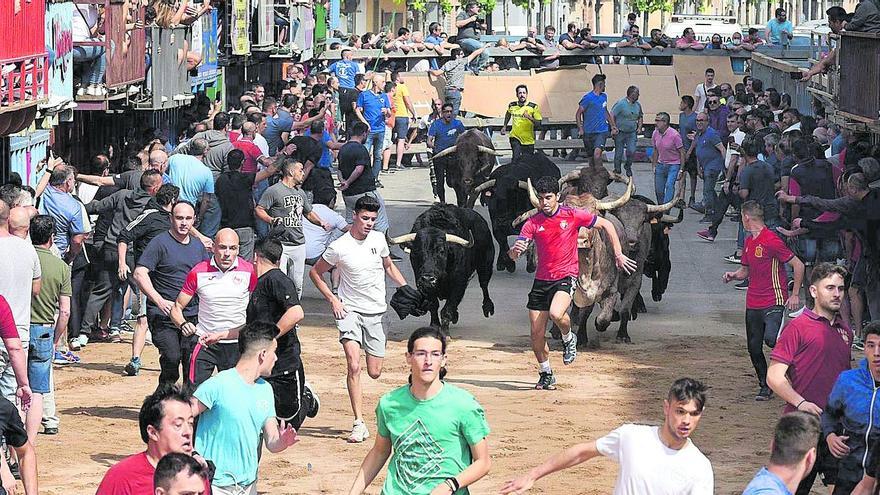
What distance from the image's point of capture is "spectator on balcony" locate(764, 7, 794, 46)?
39.0m

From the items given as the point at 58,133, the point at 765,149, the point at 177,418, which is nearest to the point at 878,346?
the point at 177,418

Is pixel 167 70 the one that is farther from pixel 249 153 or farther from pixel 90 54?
pixel 249 153

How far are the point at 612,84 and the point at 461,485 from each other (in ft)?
97.2

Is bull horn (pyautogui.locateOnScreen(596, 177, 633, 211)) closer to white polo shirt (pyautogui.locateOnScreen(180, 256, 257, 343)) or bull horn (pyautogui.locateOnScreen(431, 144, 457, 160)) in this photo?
white polo shirt (pyautogui.locateOnScreen(180, 256, 257, 343))

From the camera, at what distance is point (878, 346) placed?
759 centimetres

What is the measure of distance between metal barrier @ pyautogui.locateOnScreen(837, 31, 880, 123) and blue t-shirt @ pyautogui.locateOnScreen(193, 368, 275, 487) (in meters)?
10.1

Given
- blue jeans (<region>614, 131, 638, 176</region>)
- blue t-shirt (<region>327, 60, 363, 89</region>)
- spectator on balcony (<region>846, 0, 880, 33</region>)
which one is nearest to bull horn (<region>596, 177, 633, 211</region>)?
spectator on balcony (<region>846, 0, 880, 33</region>)

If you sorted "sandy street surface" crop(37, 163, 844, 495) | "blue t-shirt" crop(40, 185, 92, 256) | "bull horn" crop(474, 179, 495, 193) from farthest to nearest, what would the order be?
"bull horn" crop(474, 179, 495, 193) → "blue t-shirt" crop(40, 185, 92, 256) → "sandy street surface" crop(37, 163, 844, 495)

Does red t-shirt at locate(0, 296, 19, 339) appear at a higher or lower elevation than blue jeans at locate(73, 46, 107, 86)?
lower

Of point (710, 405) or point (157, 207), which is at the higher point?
point (157, 207)

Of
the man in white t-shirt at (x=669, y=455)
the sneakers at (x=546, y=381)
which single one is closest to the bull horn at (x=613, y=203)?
the sneakers at (x=546, y=381)

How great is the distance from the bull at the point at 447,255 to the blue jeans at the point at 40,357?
496cm

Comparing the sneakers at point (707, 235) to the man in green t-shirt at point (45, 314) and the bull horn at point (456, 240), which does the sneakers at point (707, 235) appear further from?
the man in green t-shirt at point (45, 314)

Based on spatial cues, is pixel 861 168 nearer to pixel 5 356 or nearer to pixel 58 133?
pixel 5 356
